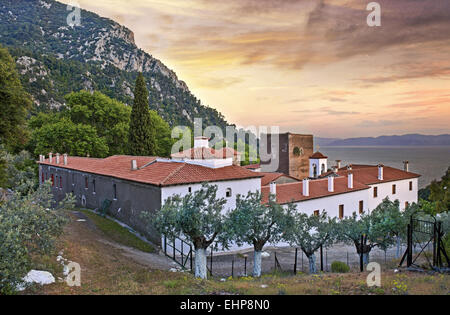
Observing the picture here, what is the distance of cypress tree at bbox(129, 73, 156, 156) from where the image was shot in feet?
156

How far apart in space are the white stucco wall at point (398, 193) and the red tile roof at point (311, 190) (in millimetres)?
4923

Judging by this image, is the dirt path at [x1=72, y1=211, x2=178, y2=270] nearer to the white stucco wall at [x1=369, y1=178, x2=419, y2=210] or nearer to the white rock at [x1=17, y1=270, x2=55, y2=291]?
the white rock at [x1=17, y1=270, x2=55, y2=291]

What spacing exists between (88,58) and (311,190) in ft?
413

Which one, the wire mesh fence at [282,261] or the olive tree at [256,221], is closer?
the olive tree at [256,221]

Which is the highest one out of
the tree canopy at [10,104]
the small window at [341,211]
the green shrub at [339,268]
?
the tree canopy at [10,104]

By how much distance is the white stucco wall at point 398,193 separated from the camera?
41.4m

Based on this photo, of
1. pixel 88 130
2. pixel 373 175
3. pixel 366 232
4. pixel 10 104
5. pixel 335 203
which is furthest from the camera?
pixel 88 130

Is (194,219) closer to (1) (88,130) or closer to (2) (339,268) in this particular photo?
(2) (339,268)

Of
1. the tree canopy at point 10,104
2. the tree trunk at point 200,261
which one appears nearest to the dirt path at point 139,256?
the tree trunk at point 200,261

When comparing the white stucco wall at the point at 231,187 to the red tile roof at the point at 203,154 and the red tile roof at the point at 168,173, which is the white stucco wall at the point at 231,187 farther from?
the red tile roof at the point at 203,154

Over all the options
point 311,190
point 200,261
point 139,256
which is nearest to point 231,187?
point 139,256

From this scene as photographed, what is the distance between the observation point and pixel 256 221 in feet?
55.0

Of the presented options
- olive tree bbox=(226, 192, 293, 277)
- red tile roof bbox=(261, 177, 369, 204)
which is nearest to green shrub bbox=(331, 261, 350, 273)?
olive tree bbox=(226, 192, 293, 277)
